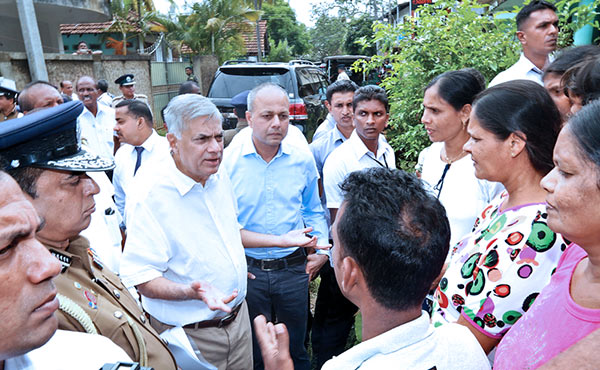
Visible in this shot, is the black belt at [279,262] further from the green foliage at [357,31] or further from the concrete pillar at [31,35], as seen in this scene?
the green foliage at [357,31]

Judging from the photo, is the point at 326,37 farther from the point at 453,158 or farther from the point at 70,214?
the point at 70,214

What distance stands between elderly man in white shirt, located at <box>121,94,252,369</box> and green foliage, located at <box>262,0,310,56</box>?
44.8m

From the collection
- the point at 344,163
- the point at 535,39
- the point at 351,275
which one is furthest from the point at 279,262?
the point at 535,39

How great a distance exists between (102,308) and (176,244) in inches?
27.1

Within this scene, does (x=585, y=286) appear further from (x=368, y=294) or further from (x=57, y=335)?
(x=57, y=335)

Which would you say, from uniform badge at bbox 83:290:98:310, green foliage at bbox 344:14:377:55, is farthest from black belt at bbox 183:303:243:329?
green foliage at bbox 344:14:377:55

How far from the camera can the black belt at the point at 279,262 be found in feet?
10.5

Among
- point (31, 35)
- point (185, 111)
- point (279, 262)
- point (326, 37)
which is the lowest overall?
point (279, 262)

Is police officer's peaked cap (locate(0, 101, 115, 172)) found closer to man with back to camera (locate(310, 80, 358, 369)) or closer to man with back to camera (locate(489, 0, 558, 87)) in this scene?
man with back to camera (locate(310, 80, 358, 369))

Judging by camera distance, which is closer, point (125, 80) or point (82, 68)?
point (125, 80)

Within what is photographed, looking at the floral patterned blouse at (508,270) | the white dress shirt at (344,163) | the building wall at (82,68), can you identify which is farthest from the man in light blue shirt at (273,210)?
the building wall at (82,68)

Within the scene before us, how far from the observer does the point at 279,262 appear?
126 inches

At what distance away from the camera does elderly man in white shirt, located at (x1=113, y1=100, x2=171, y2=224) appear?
14.2 ft

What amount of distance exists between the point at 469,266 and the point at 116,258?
2024mm
